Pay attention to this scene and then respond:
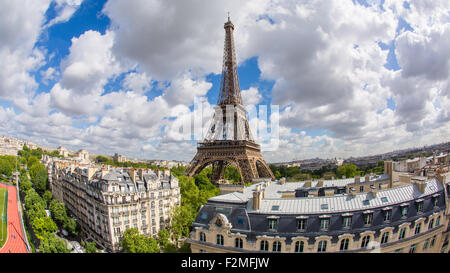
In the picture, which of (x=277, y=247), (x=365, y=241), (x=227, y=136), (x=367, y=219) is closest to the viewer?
(x=277, y=247)

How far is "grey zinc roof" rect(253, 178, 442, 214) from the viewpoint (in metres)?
12.2

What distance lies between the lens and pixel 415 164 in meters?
38.5

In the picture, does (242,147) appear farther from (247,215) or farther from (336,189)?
(247,215)

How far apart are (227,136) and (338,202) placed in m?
33.8

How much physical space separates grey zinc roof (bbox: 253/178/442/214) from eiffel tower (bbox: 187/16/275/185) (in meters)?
27.4

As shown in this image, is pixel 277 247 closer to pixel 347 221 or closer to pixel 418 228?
pixel 347 221

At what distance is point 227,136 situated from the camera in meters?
45.6

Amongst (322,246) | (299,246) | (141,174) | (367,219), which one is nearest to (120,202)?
(141,174)

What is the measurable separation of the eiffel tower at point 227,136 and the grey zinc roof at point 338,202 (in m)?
27.4

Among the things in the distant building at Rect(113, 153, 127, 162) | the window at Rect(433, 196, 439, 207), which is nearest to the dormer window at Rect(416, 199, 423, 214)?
the window at Rect(433, 196, 439, 207)

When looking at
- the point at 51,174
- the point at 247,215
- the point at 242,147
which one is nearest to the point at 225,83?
the point at 242,147

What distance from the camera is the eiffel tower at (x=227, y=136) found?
4209 cm
